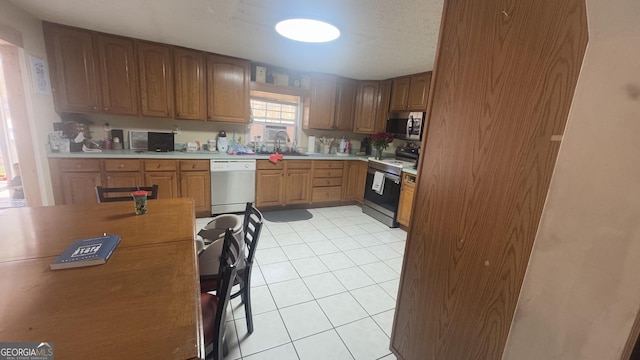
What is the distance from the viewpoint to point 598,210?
669 mm

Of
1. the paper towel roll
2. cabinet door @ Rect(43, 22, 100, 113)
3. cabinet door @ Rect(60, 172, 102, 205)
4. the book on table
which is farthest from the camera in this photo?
the paper towel roll

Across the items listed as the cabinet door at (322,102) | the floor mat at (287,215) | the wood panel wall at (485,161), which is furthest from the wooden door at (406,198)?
the wood panel wall at (485,161)

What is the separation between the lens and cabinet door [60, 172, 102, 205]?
2784 millimetres

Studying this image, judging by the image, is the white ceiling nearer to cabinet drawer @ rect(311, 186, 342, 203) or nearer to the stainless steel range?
the stainless steel range

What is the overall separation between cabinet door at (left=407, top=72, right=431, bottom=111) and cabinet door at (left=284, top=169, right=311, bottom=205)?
6.15ft

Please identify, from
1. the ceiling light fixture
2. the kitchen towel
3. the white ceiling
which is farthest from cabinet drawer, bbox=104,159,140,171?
the kitchen towel

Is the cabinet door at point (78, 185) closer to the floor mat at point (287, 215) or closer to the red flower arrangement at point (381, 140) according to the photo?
the floor mat at point (287, 215)

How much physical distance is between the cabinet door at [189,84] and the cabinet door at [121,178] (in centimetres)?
91

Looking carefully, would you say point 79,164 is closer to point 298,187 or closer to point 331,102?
point 298,187

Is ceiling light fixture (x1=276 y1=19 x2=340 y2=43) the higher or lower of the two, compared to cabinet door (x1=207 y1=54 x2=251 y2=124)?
higher

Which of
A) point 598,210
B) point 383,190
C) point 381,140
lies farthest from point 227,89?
point 598,210

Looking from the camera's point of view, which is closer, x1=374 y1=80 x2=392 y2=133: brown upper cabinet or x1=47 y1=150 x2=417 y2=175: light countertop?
x1=47 y1=150 x2=417 y2=175: light countertop

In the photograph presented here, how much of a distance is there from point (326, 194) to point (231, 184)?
155 centimetres

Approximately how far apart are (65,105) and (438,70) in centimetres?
381
